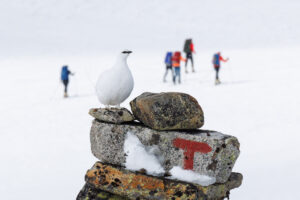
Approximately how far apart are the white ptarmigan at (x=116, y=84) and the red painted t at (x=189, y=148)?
1353 millimetres

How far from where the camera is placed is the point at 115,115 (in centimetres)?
753

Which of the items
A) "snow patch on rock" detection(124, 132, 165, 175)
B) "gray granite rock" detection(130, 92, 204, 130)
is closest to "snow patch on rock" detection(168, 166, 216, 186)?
"snow patch on rock" detection(124, 132, 165, 175)

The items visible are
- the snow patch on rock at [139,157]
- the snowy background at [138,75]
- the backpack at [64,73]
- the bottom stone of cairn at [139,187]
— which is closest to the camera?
the bottom stone of cairn at [139,187]

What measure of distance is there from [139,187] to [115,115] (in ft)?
4.36

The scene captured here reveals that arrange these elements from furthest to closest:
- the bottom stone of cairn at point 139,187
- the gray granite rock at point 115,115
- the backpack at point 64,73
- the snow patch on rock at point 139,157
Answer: the backpack at point 64,73
the gray granite rock at point 115,115
the snow patch on rock at point 139,157
the bottom stone of cairn at point 139,187

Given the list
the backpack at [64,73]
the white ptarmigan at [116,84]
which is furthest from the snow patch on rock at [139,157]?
the backpack at [64,73]

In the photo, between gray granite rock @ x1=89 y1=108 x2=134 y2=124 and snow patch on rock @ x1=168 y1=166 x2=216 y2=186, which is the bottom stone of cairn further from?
gray granite rock @ x1=89 y1=108 x2=134 y2=124

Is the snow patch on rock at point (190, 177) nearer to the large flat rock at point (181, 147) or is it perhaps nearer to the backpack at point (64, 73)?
the large flat rock at point (181, 147)

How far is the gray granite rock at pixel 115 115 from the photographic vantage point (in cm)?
753

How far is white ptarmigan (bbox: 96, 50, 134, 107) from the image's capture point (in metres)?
7.55

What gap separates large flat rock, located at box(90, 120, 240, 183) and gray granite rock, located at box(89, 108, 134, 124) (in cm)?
9

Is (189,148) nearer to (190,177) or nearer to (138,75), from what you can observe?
(190,177)

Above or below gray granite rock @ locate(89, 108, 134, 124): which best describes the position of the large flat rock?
below
